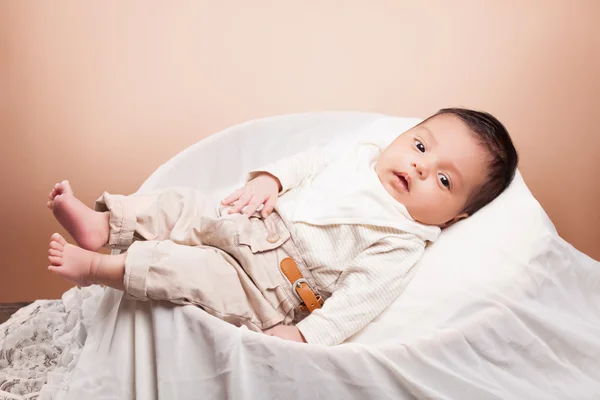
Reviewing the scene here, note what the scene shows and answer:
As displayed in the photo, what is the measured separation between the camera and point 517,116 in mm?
1855

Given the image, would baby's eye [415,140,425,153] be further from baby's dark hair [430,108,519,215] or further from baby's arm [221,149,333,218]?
baby's arm [221,149,333,218]

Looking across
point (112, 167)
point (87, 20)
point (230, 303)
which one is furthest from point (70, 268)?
point (87, 20)

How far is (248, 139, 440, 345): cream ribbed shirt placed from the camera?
103 cm

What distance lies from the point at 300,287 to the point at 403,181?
266mm

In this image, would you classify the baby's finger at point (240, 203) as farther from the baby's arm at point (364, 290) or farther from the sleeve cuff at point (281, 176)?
the baby's arm at point (364, 290)

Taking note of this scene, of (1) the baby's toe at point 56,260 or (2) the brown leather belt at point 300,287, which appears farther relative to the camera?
(2) the brown leather belt at point 300,287

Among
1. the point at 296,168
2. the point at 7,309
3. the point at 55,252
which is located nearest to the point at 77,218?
the point at 55,252

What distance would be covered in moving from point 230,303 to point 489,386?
16.0 inches

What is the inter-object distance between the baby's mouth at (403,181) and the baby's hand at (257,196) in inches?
8.9

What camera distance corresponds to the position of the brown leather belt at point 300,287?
109 centimetres

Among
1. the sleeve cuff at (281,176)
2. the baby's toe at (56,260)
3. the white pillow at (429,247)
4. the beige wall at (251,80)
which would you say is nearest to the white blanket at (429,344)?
the white pillow at (429,247)

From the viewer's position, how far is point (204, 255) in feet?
3.45

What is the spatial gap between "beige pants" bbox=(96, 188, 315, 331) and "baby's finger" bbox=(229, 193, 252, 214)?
0.03m

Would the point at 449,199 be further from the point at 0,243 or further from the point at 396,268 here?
the point at 0,243
